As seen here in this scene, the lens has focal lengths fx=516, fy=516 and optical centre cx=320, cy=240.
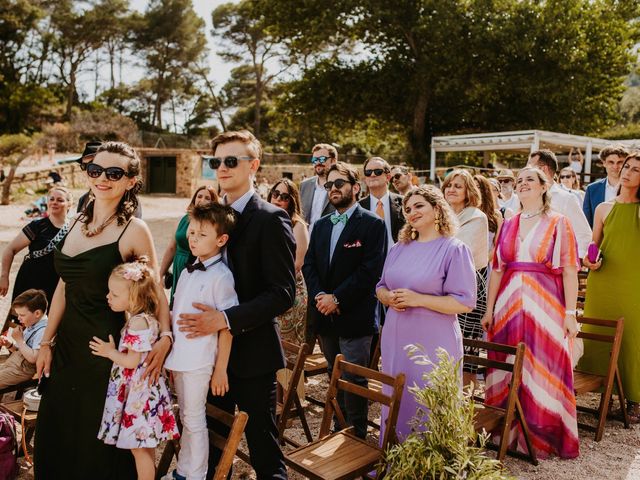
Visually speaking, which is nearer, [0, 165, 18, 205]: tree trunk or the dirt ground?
the dirt ground

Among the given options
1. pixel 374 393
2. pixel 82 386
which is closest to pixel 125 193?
pixel 82 386

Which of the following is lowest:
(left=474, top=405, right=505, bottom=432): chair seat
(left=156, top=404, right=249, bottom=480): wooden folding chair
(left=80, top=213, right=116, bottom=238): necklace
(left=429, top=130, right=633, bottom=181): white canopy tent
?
(left=474, top=405, right=505, bottom=432): chair seat

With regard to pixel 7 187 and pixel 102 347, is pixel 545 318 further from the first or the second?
pixel 7 187

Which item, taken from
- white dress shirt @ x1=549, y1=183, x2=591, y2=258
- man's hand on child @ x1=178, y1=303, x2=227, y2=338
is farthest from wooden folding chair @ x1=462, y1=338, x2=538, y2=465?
white dress shirt @ x1=549, y1=183, x2=591, y2=258

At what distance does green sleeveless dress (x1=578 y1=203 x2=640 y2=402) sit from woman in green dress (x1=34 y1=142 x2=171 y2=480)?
12.9 ft

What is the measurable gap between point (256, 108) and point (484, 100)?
777 inches

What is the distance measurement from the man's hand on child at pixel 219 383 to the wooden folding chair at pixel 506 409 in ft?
6.02

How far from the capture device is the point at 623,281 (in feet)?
15.1

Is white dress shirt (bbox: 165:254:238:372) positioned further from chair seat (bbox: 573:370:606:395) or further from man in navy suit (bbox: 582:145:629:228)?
man in navy suit (bbox: 582:145:629:228)

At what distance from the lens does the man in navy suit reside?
6027 millimetres

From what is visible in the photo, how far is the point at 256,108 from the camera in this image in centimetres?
3825

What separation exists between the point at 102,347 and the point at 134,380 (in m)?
0.24

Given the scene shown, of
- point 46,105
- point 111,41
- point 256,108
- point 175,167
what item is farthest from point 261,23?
point 111,41

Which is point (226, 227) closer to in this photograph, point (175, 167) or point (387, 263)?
point (387, 263)
